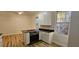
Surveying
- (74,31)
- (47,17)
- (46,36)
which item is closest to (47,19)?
(47,17)

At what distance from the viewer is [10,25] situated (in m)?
1.34

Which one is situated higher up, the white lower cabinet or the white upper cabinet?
the white upper cabinet

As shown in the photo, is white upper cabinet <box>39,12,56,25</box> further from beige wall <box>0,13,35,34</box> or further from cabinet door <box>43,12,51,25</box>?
beige wall <box>0,13,35,34</box>

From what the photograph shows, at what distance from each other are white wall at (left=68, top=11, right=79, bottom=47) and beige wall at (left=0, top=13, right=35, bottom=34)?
558 millimetres

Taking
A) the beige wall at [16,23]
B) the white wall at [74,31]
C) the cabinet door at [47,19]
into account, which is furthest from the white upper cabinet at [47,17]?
the white wall at [74,31]

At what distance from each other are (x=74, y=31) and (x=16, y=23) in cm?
85

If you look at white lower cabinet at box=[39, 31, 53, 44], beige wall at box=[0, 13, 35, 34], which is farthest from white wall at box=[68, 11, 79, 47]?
beige wall at box=[0, 13, 35, 34]

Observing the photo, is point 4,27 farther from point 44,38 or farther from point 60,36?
point 60,36

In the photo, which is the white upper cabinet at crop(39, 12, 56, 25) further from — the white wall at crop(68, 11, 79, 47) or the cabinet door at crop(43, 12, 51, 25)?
the white wall at crop(68, 11, 79, 47)

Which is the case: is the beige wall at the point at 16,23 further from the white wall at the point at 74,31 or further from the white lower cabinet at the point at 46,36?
the white wall at the point at 74,31

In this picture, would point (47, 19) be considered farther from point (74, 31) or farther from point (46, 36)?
point (74, 31)

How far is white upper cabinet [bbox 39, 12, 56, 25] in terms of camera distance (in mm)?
1309

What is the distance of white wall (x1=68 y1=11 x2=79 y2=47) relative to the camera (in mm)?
1271

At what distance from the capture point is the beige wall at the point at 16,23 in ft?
4.26
